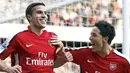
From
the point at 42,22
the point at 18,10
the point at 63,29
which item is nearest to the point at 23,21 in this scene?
the point at 18,10

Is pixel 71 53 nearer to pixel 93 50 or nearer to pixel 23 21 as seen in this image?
pixel 93 50

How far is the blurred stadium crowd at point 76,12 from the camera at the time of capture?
602cm

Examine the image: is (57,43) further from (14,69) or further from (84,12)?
(84,12)

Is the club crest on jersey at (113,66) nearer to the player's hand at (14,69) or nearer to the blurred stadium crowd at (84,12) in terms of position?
the player's hand at (14,69)

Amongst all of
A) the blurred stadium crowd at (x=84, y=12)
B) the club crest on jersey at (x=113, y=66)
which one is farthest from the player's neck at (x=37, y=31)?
the blurred stadium crowd at (x=84, y=12)

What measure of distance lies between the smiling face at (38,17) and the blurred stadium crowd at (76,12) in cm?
213

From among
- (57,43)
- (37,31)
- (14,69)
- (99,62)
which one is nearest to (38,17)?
(37,31)

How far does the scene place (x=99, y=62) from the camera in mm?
4266

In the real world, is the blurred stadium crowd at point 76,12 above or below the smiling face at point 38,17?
below

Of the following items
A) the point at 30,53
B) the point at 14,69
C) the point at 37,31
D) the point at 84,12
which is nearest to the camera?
the point at 14,69

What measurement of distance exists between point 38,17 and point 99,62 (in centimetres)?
88

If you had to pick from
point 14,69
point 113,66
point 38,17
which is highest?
point 38,17

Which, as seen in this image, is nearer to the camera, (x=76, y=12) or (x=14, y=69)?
(x=14, y=69)

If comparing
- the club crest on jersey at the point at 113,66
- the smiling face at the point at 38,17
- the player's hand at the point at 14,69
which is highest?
the smiling face at the point at 38,17
